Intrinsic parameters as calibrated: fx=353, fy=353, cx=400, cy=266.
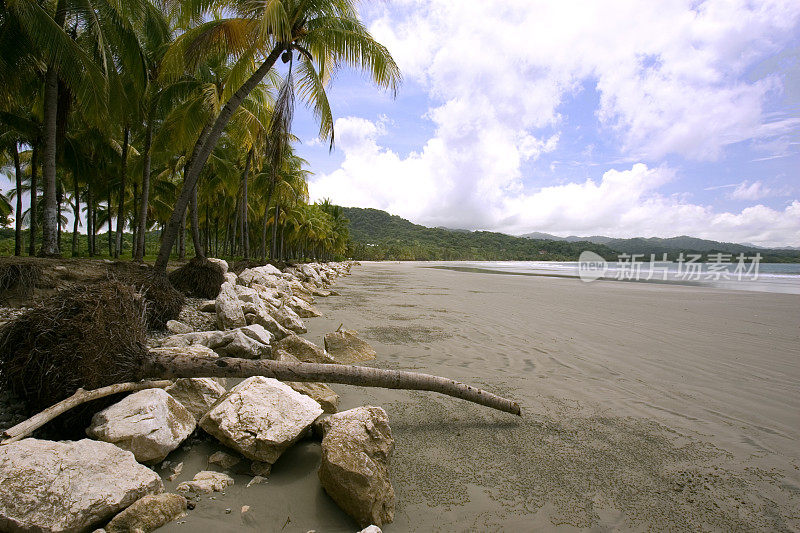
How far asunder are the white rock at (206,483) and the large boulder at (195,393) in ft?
2.33

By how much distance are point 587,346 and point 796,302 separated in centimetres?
1447

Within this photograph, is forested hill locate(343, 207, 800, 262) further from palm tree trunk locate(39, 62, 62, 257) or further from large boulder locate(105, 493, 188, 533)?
large boulder locate(105, 493, 188, 533)

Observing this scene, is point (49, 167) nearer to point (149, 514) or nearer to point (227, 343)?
point (227, 343)

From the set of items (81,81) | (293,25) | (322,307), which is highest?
(293,25)

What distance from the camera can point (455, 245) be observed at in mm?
133500

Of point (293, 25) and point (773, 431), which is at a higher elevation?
point (293, 25)

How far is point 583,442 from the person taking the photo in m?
3.16

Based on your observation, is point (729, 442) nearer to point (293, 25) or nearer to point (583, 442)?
point (583, 442)

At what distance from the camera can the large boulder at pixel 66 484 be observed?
1703 mm

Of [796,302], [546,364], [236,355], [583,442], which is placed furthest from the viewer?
[796,302]

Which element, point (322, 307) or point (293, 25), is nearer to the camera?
point (293, 25)

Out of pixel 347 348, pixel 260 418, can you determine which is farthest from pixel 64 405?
pixel 347 348

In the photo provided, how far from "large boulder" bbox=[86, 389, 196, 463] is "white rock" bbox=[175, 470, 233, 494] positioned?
12.4 inches

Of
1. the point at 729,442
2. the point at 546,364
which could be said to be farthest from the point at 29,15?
the point at 729,442
